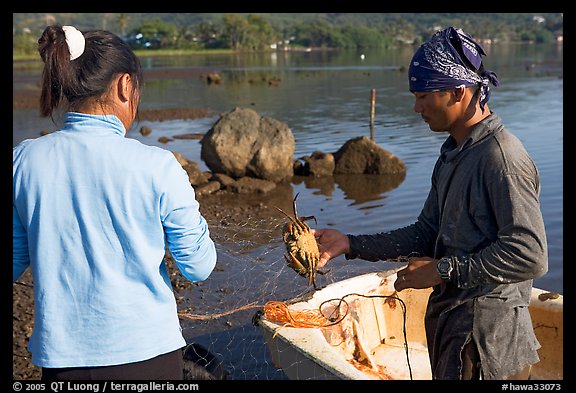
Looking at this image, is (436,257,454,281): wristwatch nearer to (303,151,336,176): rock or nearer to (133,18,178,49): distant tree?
(303,151,336,176): rock

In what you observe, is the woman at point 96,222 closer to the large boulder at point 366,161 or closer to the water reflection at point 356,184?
the water reflection at point 356,184

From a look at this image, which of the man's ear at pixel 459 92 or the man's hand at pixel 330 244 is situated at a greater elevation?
the man's ear at pixel 459 92

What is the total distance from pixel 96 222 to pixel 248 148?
11.1 meters

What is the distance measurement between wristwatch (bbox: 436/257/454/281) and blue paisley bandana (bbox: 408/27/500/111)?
2.19 ft

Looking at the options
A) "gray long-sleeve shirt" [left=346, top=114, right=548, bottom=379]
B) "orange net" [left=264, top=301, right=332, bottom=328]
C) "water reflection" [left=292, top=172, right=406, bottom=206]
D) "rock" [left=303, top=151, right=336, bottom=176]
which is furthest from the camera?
"rock" [left=303, top=151, right=336, bottom=176]

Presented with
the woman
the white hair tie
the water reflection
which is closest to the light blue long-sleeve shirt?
the woman

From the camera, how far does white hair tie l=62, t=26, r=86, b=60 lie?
2.10m

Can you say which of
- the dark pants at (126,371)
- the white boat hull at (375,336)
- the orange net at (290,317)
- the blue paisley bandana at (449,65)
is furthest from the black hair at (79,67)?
the orange net at (290,317)

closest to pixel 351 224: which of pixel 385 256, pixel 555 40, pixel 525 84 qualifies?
pixel 385 256

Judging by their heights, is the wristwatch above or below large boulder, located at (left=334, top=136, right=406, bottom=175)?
above

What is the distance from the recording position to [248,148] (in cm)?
1311

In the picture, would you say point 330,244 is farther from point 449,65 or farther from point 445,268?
point 449,65

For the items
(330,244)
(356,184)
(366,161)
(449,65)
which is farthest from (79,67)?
(366,161)

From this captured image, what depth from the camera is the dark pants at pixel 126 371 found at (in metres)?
2.14
